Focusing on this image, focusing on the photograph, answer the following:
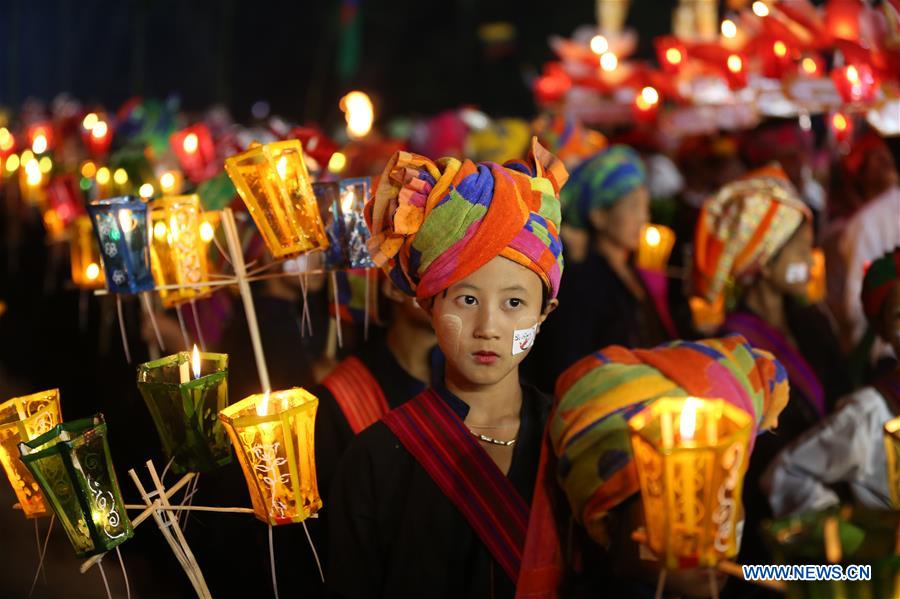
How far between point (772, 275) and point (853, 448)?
117 centimetres

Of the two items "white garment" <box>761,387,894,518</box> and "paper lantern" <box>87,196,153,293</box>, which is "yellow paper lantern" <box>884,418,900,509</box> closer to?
"white garment" <box>761,387,894,518</box>

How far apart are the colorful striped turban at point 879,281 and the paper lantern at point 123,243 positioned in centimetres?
219

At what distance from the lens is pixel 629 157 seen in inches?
212

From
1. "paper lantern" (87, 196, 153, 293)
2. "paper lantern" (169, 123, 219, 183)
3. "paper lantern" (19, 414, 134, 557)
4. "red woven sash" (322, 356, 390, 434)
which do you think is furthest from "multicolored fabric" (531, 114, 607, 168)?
"paper lantern" (19, 414, 134, 557)

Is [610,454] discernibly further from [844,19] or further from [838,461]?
[844,19]

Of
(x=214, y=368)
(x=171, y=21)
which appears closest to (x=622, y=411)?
(x=214, y=368)

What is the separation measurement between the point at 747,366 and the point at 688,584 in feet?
1.63

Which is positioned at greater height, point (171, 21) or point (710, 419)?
point (171, 21)

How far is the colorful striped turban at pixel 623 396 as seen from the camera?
6.97ft

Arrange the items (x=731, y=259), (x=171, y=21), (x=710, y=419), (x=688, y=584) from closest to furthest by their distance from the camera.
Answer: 1. (x=710, y=419)
2. (x=688, y=584)
3. (x=731, y=259)
4. (x=171, y=21)

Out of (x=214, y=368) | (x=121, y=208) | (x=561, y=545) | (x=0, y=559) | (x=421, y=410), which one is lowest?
(x=0, y=559)

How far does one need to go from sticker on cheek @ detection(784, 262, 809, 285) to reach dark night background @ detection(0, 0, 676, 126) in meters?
14.5

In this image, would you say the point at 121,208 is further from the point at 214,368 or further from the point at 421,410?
the point at 421,410

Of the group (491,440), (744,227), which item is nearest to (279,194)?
(491,440)
